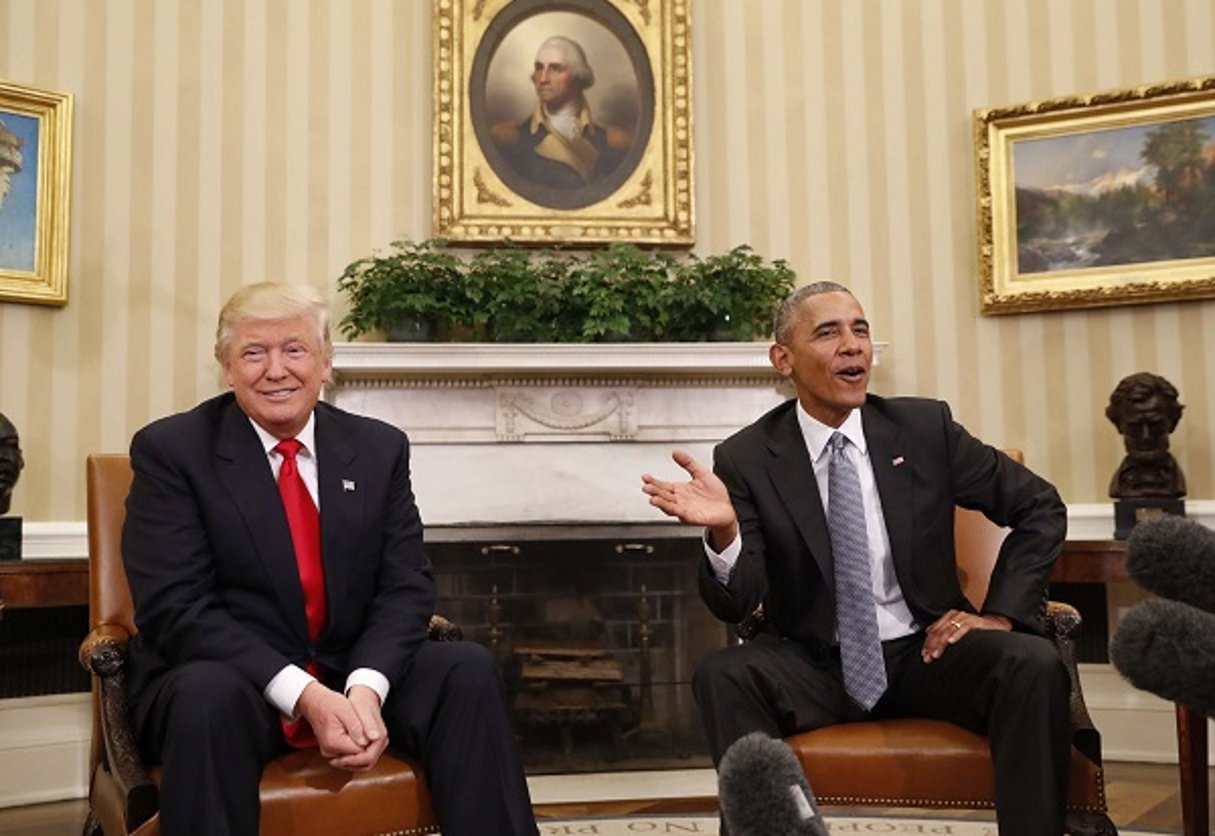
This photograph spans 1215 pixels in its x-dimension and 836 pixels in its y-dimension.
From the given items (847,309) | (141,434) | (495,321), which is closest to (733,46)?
(495,321)

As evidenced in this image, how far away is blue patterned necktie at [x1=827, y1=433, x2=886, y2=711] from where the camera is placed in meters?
2.74

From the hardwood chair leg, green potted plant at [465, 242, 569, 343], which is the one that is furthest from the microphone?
green potted plant at [465, 242, 569, 343]

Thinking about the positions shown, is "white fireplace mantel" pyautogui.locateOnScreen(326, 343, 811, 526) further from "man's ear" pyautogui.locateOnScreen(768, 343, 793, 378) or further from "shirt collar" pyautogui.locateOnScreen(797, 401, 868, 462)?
"shirt collar" pyautogui.locateOnScreen(797, 401, 868, 462)

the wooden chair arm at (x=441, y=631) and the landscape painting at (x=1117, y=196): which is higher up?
the landscape painting at (x=1117, y=196)

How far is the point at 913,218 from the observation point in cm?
527

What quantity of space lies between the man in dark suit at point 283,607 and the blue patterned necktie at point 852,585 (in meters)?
0.81

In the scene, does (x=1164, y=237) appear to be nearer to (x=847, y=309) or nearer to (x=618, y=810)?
(x=847, y=309)

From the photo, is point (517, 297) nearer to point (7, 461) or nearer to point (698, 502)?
point (7, 461)

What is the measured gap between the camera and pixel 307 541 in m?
2.62

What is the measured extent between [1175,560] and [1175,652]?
89 millimetres

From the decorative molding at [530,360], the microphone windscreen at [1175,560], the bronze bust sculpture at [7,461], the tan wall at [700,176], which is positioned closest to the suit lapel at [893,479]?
the decorative molding at [530,360]

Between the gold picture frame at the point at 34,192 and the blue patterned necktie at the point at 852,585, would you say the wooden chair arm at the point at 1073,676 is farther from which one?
the gold picture frame at the point at 34,192

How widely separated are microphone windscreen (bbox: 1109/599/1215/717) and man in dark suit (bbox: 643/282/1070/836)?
204 centimetres

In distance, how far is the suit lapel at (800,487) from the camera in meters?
2.86
